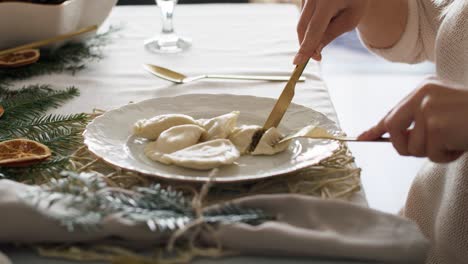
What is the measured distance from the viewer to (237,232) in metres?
0.55

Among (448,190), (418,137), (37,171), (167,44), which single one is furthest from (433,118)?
(167,44)

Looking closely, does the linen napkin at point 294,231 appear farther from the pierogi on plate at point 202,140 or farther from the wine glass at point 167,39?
the wine glass at point 167,39

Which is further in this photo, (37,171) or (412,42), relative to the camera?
(412,42)

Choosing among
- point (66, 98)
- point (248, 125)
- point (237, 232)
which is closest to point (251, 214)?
point (237, 232)

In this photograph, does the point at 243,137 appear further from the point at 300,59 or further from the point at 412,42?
the point at 412,42

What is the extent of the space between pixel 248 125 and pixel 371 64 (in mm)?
2393

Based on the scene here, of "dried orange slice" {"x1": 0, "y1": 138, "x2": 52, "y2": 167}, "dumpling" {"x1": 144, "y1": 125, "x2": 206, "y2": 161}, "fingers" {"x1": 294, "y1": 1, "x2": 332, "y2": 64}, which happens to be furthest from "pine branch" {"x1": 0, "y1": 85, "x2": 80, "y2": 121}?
"fingers" {"x1": 294, "y1": 1, "x2": 332, "y2": 64}

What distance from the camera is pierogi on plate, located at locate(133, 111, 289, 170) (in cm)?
68

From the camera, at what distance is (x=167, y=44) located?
124 centimetres

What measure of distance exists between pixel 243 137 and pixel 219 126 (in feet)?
0.10

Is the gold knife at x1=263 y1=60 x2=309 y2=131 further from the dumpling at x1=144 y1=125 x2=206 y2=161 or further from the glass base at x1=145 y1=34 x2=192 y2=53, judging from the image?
the glass base at x1=145 y1=34 x2=192 y2=53

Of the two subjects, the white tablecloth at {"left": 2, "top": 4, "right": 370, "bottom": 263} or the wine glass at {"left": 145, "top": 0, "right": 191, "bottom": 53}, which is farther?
the wine glass at {"left": 145, "top": 0, "right": 191, "bottom": 53}

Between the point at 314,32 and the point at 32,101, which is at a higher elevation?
the point at 314,32

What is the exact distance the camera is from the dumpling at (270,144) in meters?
0.72
